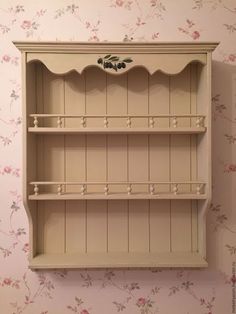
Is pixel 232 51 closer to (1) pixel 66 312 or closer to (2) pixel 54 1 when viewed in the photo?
(2) pixel 54 1

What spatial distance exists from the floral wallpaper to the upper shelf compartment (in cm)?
19

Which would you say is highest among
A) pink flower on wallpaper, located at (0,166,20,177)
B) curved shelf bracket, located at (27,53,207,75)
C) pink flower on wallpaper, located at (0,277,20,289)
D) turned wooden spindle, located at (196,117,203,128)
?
curved shelf bracket, located at (27,53,207,75)

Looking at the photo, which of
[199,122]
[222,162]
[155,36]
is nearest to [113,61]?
[155,36]

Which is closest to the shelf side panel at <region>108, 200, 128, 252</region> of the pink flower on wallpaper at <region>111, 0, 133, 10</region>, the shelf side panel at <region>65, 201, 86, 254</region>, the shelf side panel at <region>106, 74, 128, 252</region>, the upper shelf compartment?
the shelf side panel at <region>106, 74, 128, 252</region>

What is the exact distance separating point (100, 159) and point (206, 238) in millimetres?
549

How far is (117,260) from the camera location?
1.17 metres

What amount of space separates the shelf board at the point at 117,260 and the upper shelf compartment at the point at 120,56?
71 cm

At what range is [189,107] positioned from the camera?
4.11ft

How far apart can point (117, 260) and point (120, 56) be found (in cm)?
76

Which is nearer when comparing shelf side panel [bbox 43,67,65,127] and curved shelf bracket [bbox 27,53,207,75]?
curved shelf bracket [bbox 27,53,207,75]

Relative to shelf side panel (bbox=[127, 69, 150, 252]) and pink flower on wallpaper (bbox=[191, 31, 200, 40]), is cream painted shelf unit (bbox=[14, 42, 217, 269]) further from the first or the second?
pink flower on wallpaper (bbox=[191, 31, 200, 40])

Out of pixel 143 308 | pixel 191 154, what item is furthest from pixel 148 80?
pixel 143 308

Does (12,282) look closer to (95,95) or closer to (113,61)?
(95,95)

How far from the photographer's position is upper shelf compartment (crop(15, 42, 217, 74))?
1.11m
